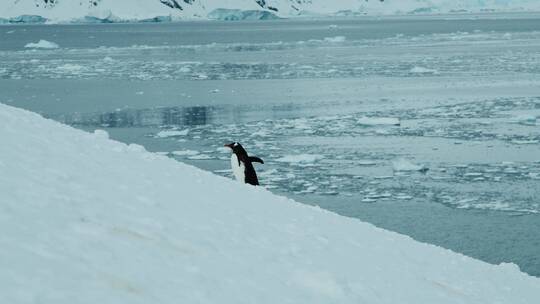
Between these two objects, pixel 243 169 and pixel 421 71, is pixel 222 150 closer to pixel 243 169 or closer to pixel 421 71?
pixel 243 169

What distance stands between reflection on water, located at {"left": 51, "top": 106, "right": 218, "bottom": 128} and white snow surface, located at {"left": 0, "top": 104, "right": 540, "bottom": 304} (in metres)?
11.4

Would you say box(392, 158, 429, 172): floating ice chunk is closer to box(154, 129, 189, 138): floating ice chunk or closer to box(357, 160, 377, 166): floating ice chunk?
box(357, 160, 377, 166): floating ice chunk

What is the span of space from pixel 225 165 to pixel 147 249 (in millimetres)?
9064

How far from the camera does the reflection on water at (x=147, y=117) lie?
1758 centimetres

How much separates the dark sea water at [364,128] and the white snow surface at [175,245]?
2.85 meters

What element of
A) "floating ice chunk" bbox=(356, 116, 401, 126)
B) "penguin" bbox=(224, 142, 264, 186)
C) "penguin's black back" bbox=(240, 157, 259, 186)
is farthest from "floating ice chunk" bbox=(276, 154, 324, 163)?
"floating ice chunk" bbox=(356, 116, 401, 126)

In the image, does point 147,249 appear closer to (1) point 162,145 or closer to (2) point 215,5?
(1) point 162,145

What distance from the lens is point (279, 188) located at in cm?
1073

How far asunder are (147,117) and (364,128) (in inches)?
216

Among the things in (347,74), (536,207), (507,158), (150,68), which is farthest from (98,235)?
(150,68)

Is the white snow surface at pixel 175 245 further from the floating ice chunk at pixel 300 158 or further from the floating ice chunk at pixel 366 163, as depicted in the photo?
the floating ice chunk at pixel 300 158

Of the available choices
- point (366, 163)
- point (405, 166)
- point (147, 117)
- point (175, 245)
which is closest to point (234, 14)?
point (147, 117)

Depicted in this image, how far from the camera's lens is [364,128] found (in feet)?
53.0

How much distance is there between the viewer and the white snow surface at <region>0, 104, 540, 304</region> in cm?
289
